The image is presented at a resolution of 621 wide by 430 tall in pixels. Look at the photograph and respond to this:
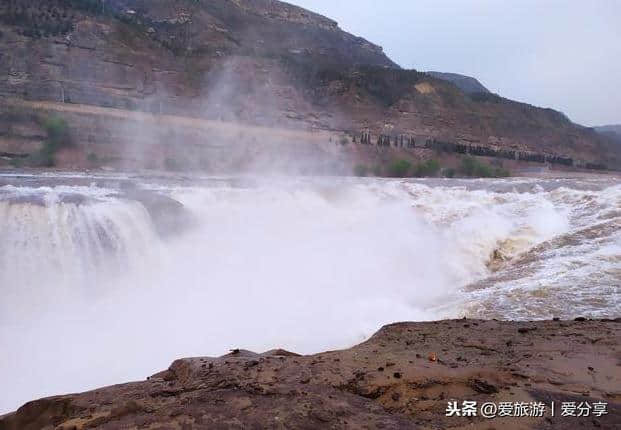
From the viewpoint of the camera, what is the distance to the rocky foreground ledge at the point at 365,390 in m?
2.72

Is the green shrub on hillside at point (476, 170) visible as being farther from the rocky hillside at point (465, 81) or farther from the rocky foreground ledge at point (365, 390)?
the rocky hillside at point (465, 81)

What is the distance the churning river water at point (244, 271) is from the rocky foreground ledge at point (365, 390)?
264 centimetres

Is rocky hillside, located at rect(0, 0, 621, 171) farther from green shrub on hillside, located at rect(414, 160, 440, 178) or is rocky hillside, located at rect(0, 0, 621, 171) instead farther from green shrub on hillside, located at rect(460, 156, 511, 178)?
green shrub on hillside, located at rect(460, 156, 511, 178)

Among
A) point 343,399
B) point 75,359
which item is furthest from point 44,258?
point 343,399

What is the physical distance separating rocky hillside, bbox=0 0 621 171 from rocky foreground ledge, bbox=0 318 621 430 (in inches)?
868

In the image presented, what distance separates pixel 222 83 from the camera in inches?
1532

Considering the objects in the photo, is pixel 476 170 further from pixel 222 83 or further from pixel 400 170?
pixel 222 83

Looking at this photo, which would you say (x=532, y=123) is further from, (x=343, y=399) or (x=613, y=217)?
(x=343, y=399)

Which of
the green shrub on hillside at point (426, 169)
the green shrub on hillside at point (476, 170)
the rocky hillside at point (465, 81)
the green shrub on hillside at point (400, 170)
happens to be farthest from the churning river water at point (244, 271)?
the rocky hillside at point (465, 81)

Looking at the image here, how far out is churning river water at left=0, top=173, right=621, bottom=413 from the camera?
6859 mm

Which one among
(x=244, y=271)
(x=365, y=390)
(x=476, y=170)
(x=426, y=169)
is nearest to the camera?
(x=365, y=390)

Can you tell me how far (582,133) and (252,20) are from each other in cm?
3782

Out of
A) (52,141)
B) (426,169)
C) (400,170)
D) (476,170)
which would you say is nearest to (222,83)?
(400,170)

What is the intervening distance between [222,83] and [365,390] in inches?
1506
